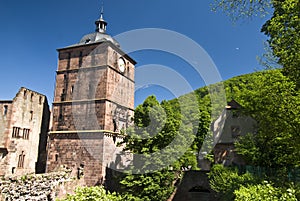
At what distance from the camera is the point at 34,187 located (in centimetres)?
1783

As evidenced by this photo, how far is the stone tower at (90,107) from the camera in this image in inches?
876

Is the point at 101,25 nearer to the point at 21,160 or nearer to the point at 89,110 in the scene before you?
the point at 89,110

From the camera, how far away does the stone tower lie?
22250 mm

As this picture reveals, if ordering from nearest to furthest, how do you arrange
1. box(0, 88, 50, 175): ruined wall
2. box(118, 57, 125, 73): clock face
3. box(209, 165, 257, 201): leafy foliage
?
box(209, 165, 257, 201): leafy foliage < box(0, 88, 50, 175): ruined wall < box(118, 57, 125, 73): clock face

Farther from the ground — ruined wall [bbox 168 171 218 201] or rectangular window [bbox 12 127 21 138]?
rectangular window [bbox 12 127 21 138]

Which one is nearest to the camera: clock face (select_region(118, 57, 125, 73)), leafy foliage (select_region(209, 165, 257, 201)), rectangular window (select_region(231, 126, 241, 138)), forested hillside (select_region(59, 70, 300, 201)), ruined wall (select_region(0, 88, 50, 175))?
leafy foliage (select_region(209, 165, 257, 201))

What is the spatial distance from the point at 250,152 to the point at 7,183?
1627 cm

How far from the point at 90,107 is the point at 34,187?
8.17m

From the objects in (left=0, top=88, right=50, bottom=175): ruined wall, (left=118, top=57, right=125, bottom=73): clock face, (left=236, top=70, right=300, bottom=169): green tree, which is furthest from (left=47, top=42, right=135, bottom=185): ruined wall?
(left=236, top=70, right=300, bottom=169): green tree

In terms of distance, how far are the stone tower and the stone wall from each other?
2.75 meters

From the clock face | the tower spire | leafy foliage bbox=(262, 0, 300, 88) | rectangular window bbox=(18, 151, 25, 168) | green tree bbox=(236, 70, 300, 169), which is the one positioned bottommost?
rectangular window bbox=(18, 151, 25, 168)

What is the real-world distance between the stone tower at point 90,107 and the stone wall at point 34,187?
9.02ft

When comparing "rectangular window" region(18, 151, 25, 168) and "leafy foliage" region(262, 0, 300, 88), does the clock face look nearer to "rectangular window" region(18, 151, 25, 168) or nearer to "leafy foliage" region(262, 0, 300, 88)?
"rectangular window" region(18, 151, 25, 168)

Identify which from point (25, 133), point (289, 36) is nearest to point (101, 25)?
point (25, 133)
